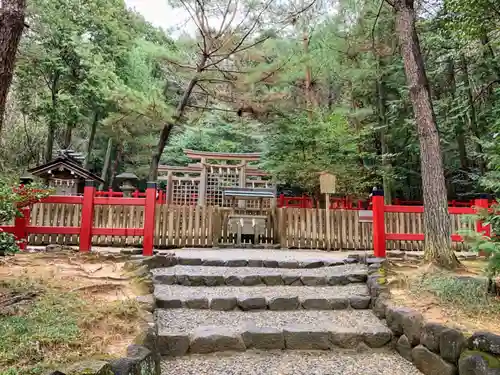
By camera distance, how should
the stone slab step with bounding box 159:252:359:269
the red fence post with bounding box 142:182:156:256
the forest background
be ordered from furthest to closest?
the forest background → the red fence post with bounding box 142:182:156:256 → the stone slab step with bounding box 159:252:359:269

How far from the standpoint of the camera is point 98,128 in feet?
53.3

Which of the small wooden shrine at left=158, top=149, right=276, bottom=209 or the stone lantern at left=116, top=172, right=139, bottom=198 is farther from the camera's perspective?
the small wooden shrine at left=158, top=149, right=276, bottom=209

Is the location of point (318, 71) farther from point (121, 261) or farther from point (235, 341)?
point (235, 341)

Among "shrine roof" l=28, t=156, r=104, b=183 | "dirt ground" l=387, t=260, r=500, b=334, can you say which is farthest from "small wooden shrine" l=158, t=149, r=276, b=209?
"dirt ground" l=387, t=260, r=500, b=334

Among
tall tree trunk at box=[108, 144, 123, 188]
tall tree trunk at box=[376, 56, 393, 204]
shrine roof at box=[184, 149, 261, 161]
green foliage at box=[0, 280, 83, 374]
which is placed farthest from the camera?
tall tree trunk at box=[108, 144, 123, 188]

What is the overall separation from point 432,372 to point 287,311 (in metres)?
1.57

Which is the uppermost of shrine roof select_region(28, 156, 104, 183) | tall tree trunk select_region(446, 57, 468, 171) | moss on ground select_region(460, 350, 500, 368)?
tall tree trunk select_region(446, 57, 468, 171)

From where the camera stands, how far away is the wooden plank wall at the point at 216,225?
20.2ft

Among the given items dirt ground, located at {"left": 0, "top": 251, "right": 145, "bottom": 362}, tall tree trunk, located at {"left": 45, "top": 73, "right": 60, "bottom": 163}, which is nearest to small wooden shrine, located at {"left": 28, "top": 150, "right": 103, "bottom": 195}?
tall tree trunk, located at {"left": 45, "top": 73, "right": 60, "bottom": 163}

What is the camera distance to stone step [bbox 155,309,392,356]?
9.75ft

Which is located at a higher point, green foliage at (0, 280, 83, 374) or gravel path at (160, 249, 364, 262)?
gravel path at (160, 249, 364, 262)

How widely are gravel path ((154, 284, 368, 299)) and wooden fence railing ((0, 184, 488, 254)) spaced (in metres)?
1.78

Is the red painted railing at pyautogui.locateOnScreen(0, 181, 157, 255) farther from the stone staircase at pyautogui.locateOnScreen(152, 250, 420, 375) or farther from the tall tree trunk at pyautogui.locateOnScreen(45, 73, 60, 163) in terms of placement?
the tall tree trunk at pyautogui.locateOnScreen(45, 73, 60, 163)

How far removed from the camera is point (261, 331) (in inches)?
122
